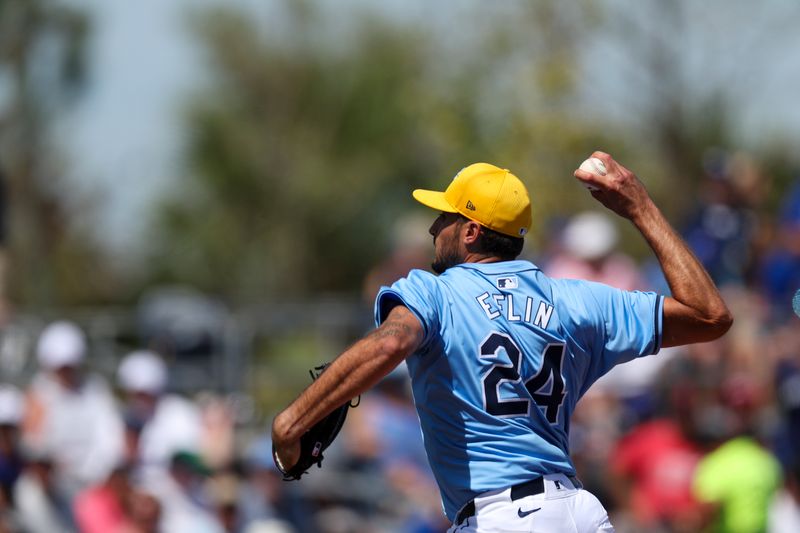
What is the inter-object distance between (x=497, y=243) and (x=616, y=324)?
0.56 meters

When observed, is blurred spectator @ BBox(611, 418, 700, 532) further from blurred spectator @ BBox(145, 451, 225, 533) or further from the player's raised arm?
the player's raised arm

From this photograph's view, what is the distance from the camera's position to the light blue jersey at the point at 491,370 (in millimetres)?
4688

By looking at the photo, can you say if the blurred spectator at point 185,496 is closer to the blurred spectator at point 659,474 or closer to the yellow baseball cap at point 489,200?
the blurred spectator at point 659,474

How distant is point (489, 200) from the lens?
4898 millimetres

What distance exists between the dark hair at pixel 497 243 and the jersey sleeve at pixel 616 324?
0.89ft

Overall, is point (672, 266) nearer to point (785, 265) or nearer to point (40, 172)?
point (785, 265)

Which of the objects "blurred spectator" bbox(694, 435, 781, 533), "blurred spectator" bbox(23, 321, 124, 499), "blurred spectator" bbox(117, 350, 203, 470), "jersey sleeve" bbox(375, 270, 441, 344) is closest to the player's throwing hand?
"jersey sleeve" bbox(375, 270, 441, 344)

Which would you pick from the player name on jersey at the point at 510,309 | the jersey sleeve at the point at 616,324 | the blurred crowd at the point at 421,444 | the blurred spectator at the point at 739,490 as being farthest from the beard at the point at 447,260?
the blurred spectator at the point at 739,490

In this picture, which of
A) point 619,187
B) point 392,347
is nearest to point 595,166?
point 619,187

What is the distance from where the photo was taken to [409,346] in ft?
14.5

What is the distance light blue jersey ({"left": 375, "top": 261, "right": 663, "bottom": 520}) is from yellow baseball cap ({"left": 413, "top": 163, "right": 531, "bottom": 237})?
0.18 metres

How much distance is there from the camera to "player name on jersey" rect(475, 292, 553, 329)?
474cm

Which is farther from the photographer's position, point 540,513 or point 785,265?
point 785,265

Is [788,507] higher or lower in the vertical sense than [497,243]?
lower
